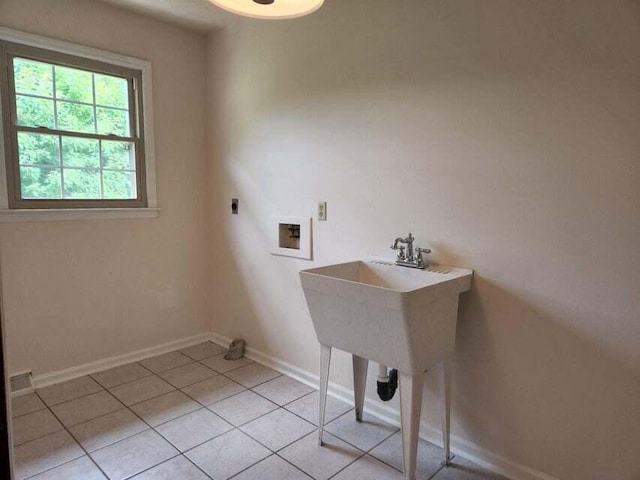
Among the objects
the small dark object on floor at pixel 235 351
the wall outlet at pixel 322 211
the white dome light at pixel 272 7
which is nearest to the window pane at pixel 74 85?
the wall outlet at pixel 322 211

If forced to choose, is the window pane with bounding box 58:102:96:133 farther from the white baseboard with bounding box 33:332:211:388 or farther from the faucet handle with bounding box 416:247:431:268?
the faucet handle with bounding box 416:247:431:268

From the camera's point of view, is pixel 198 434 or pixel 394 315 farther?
pixel 198 434

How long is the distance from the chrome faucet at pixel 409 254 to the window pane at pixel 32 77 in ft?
7.61

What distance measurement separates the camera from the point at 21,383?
2506 mm

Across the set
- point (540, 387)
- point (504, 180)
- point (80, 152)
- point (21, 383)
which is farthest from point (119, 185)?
point (540, 387)

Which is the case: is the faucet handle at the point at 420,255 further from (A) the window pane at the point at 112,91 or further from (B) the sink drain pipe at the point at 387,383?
(A) the window pane at the point at 112,91

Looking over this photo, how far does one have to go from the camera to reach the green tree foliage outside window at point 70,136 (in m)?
2.47

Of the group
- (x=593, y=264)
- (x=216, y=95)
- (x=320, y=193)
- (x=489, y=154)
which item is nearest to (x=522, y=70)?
(x=489, y=154)

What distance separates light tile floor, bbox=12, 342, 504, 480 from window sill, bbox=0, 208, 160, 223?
1056 mm

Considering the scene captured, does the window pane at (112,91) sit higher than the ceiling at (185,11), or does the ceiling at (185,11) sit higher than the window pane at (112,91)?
the ceiling at (185,11)

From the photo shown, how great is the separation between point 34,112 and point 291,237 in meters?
1.73

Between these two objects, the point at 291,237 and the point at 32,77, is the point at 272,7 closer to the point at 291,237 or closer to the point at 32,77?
the point at 291,237

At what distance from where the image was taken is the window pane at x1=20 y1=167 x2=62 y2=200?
247cm

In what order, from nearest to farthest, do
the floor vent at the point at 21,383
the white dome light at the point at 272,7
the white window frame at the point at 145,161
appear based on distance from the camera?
1. the white dome light at the point at 272,7
2. the white window frame at the point at 145,161
3. the floor vent at the point at 21,383
